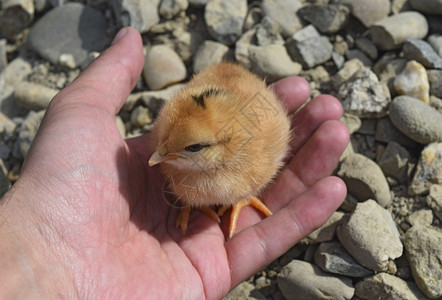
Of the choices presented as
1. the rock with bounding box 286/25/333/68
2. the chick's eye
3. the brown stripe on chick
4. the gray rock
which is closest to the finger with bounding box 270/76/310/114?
the rock with bounding box 286/25/333/68

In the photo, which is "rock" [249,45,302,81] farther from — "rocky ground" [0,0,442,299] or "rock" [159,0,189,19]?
"rock" [159,0,189,19]

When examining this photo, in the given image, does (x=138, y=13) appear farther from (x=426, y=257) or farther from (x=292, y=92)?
(x=426, y=257)

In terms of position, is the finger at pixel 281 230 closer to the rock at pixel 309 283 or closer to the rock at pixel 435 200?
the rock at pixel 309 283

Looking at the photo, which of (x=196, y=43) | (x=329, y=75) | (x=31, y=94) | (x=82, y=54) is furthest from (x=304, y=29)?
(x=31, y=94)

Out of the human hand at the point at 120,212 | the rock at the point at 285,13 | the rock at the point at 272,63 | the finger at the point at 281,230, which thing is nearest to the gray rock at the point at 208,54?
the rock at the point at 272,63

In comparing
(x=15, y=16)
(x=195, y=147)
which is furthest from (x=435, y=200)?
(x=15, y=16)

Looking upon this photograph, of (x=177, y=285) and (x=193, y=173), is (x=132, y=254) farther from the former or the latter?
(x=193, y=173)
